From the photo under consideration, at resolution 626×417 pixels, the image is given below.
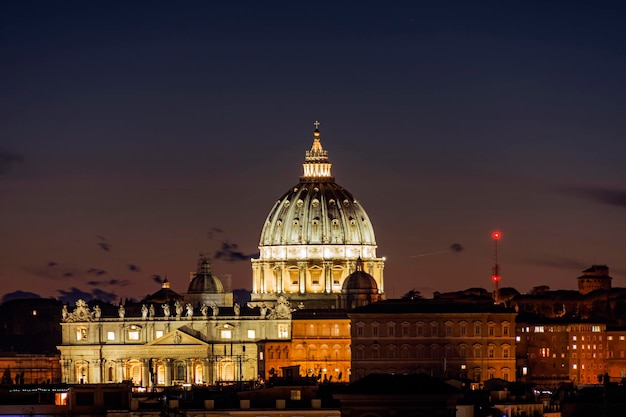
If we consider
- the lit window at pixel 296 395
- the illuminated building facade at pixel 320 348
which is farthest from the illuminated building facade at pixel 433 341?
the lit window at pixel 296 395

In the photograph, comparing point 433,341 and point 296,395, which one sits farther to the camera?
point 433,341

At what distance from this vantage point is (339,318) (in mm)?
199125

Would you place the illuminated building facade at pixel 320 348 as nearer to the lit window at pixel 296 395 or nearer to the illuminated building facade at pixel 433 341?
the illuminated building facade at pixel 433 341

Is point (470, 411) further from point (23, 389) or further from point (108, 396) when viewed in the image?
point (23, 389)

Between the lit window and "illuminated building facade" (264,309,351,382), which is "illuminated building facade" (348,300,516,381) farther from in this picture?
the lit window

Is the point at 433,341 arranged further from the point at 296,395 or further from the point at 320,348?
the point at 296,395

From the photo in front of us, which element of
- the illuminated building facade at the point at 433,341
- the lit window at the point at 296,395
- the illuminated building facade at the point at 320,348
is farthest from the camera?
the illuminated building facade at the point at 320,348

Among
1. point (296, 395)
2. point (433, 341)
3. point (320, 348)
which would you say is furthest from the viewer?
point (320, 348)

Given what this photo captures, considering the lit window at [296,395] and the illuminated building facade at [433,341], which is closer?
the lit window at [296,395]

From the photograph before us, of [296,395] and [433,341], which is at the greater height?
[433,341]

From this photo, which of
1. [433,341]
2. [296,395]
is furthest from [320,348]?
[296,395]

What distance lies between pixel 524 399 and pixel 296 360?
280 ft

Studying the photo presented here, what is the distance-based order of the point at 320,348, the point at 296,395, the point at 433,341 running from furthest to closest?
1. the point at 320,348
2. the point at 433,341
3. the point at 296,395

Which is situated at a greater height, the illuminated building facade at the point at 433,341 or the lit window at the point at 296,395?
the illuminated building facade at the point at 433,341
